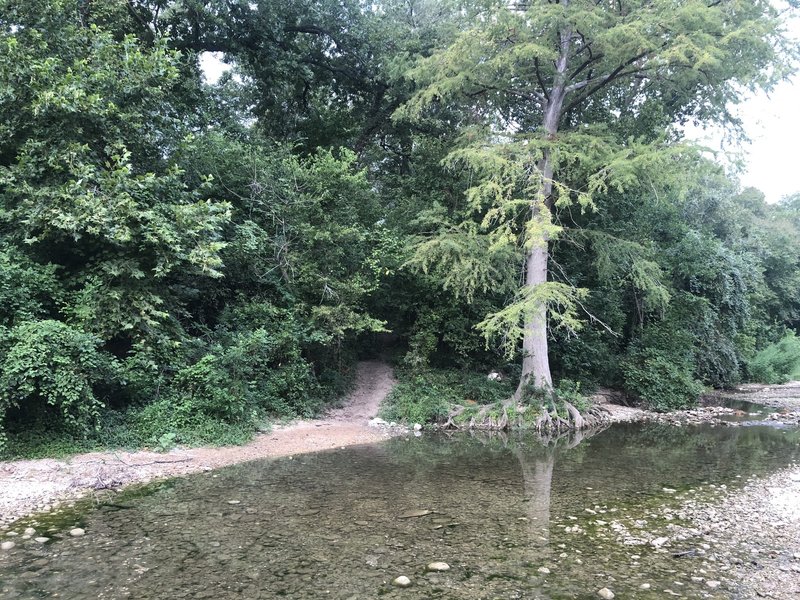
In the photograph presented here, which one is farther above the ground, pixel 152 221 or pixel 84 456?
pixel 152 221

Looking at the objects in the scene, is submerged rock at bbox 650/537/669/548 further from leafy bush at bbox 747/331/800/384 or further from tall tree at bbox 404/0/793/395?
leafy bush at bbox 747/331/800/384

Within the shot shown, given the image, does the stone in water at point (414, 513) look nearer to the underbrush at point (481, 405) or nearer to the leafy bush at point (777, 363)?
the underbrush at point (481, 405)

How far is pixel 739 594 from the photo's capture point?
13.4 ft

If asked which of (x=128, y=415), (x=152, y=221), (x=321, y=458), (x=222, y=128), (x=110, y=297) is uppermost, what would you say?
(x=222, y=128)

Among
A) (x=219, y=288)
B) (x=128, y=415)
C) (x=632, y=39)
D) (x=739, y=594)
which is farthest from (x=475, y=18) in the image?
(x=739, y=594)

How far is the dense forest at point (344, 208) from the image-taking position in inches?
354

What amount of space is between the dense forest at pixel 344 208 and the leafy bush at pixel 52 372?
0.14 ft

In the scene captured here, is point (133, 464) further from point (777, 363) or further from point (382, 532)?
point (777, 363)

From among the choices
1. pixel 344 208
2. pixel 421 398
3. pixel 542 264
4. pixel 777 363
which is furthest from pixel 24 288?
pixel 777 363

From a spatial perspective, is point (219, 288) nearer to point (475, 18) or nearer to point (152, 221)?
point (152, 221)

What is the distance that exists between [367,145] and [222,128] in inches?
305

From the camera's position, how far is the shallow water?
169 inches

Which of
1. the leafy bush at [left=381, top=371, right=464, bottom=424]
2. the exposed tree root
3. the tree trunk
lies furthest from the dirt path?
the tree trunk

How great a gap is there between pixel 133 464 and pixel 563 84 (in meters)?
14.1
